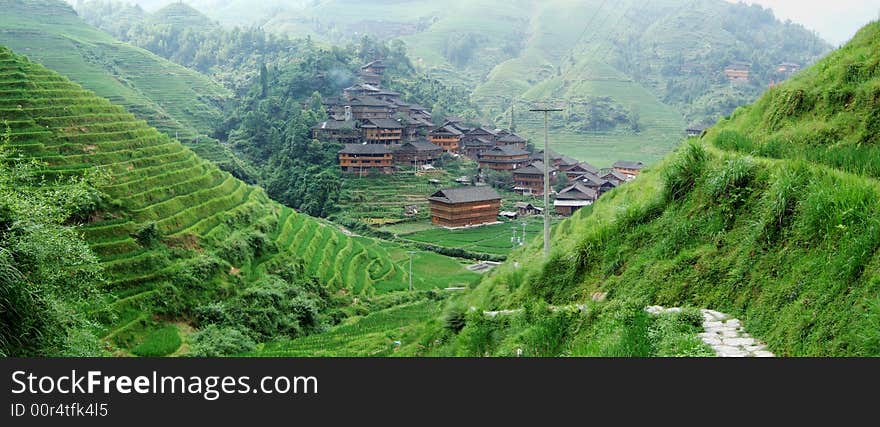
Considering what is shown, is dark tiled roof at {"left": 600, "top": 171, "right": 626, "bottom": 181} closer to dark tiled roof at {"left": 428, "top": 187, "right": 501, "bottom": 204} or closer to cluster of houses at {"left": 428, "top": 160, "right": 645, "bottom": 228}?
cluster of houses at {"left": 428, "top": 160, "right": 645, "bottom": 228}

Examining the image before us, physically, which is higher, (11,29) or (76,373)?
(11,29)

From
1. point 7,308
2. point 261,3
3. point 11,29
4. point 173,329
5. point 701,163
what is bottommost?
point 173,329

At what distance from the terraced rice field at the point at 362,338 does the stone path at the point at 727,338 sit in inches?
239

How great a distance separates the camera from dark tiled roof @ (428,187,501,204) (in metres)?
38.0

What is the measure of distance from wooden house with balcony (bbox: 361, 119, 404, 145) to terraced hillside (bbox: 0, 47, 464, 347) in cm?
2404

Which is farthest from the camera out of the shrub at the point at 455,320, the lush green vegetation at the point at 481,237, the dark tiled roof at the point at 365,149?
the dark tiled roof at the point at 365,149

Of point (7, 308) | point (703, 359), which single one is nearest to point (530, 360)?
point (703, 359)

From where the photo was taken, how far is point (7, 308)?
647 cm

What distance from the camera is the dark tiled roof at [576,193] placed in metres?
41.1

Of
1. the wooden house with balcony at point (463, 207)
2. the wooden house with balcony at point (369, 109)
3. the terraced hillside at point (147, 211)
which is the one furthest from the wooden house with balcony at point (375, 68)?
the terraced hillside at point (147, 211)

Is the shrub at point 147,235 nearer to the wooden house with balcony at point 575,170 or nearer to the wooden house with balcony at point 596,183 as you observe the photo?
the wooden house with balcony at point 596,183

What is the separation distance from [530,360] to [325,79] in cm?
5961

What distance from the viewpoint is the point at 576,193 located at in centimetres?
4147

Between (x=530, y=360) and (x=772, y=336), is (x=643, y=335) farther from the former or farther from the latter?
(x=530, y=360)
